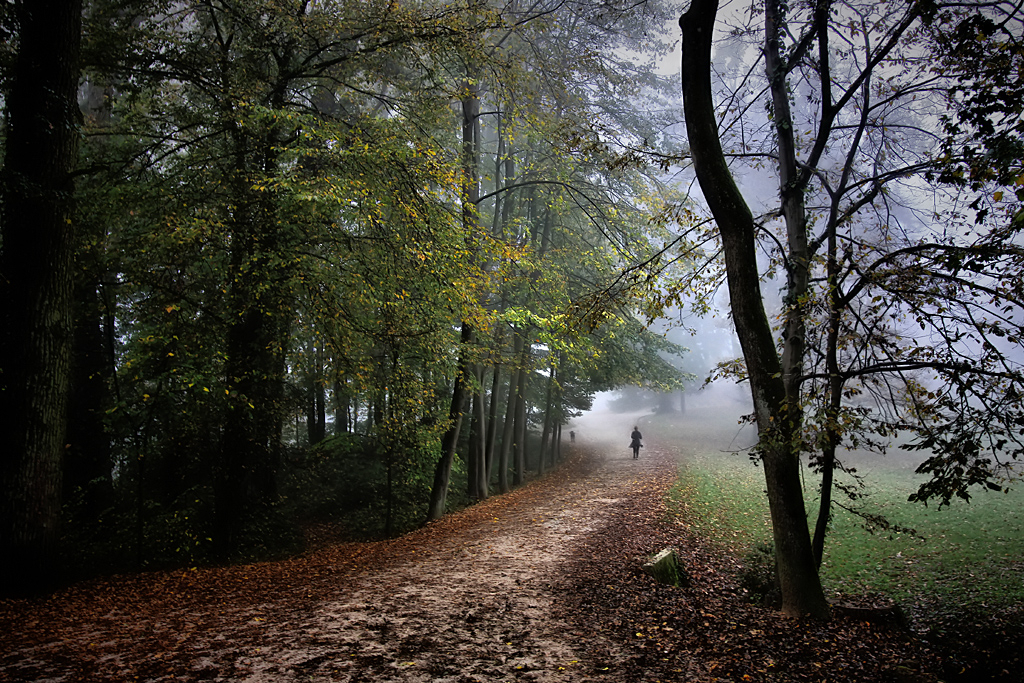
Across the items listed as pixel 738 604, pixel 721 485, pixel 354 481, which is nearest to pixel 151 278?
pixel 354 481

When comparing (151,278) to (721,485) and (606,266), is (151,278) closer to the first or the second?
(606,266)

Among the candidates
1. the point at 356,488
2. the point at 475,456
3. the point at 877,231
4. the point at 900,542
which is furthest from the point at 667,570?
the point at 356,488

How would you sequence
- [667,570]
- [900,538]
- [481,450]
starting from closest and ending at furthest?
[667,570] < [900,538] < [481,450]

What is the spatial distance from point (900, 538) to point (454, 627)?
1046 centimetres

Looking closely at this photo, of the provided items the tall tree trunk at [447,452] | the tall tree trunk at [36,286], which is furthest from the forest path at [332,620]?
the tall tree trunk at [447,452]

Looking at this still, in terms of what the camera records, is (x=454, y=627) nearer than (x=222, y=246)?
Yes

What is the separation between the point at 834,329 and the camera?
19.9 ft

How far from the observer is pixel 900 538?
10.4 metres

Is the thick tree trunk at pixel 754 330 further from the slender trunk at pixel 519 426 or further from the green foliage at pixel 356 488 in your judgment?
the slender trunk at pixel 519 426

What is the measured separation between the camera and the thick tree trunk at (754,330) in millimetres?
5570

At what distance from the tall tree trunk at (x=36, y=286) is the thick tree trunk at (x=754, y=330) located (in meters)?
7.92

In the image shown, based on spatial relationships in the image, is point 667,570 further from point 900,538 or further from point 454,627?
point 900,538

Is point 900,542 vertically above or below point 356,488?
below

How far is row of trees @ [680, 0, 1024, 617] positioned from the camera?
13.9 ft
